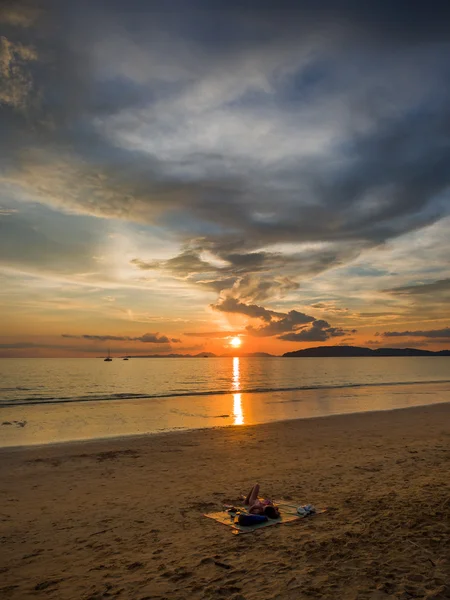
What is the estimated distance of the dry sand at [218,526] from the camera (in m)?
6.12

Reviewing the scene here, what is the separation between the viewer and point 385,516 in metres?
8.41

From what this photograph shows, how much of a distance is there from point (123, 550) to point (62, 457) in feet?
31.8

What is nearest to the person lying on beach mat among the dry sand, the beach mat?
the beach mat

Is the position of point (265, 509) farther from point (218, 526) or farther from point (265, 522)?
point (218, 526)

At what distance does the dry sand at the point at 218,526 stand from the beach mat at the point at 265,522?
23cm

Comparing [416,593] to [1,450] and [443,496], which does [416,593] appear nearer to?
[443,496]

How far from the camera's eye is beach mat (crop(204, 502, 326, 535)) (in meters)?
8.28

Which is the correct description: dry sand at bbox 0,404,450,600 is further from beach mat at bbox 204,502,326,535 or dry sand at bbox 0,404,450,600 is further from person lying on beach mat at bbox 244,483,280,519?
person lying on beach mat at bbox 244,483,280,519

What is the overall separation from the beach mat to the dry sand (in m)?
0.23

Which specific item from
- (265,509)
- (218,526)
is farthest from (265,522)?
(218,526)

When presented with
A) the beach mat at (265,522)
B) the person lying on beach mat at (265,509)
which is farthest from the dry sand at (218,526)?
the person lying on beach mat at (265,509)

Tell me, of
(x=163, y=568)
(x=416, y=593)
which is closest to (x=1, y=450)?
(x=163, y=568)

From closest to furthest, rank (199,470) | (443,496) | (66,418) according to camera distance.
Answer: (443,496), (199,470), (66,418)

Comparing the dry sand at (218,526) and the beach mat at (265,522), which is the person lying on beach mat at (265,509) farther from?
the dry sand at (218,526)
